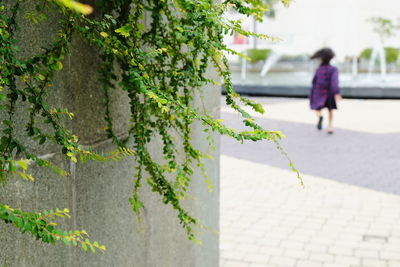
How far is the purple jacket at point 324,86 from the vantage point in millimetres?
11359

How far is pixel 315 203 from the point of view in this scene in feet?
20.4

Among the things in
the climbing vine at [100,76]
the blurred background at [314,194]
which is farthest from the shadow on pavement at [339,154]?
the climbing vine at [100,76]

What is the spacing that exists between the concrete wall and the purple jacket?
29.0 feet

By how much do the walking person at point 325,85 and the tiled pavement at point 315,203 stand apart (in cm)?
58

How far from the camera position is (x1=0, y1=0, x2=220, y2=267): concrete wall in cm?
166

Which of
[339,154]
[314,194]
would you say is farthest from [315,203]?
[339,154]

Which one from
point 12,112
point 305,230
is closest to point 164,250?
point 12,112

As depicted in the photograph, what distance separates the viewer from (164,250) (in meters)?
2.92

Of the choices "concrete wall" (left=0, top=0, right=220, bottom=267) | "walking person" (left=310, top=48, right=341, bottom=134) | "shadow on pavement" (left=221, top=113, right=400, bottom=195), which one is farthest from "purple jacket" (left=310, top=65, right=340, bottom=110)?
"concrete wall" (left=0, top=0, right=220, bottom=267)

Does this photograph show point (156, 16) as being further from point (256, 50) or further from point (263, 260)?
point (256, 50)

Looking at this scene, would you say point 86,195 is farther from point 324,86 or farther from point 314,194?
point 324,86

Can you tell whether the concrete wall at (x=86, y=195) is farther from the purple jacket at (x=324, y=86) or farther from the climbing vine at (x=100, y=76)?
the purple jacket at (x=324, y=86)

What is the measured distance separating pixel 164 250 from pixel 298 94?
56.6 feet

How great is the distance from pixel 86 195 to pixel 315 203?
4478mm
